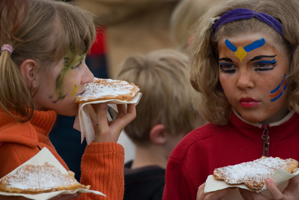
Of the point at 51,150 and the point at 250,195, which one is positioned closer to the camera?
the point at 250,195

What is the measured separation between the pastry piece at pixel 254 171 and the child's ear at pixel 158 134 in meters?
1.40

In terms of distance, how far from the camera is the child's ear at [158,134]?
13.3 ft

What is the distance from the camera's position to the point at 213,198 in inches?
105

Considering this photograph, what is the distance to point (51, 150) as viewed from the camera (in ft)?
9.31

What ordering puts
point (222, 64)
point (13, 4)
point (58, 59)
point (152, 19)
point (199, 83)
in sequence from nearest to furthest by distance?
point (13, 4) → point (58, 59) → point (222, 64) → point (199, 83) → point (152, 19)

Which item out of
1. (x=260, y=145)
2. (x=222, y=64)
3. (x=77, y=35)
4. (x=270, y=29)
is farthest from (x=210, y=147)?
(x=77, y=35)

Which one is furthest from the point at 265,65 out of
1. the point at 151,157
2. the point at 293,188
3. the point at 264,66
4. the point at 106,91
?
the point at 151,157

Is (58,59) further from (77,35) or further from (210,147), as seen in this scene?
(210,147)

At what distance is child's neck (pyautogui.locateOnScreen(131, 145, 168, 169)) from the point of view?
4.07 meters

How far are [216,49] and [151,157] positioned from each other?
1.21 meters

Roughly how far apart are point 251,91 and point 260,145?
1.03ft

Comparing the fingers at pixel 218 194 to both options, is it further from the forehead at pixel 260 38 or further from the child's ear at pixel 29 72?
the child's ear at pixel 29 72

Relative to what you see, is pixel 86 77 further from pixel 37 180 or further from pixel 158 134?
pixel 158 134

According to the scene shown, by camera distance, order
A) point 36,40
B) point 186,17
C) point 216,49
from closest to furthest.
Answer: point 36,40
point 216,49
point 186,17
